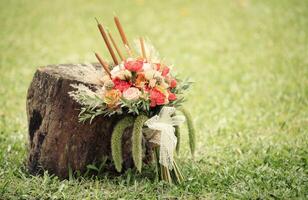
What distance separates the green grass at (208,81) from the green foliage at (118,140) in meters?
0.31

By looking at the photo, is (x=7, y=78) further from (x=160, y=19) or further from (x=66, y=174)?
(x=160, y=19)

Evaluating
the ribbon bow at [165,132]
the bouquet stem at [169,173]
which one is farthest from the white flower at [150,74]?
the bouquet stem at [169,173]

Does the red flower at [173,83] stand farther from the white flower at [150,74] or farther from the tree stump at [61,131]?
the tree stump at [61,131]

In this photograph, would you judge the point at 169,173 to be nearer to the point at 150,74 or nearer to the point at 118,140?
the point at 118,140

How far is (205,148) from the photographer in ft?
17.6

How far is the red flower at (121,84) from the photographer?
3947 mm

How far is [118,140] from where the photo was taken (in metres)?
3.97

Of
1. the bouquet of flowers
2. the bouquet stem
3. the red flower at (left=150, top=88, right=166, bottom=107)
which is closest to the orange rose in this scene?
the bouquet of flowers

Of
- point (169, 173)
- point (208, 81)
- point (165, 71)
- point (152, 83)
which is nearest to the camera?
point (152, 83)

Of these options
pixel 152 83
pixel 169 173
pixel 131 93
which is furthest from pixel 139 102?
pixel 169 173

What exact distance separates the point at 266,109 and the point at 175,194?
296 centimetres

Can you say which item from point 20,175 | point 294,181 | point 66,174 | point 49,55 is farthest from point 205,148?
point 49,55

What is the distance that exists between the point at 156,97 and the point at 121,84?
1.04 feet

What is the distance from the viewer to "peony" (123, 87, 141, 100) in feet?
12.7
